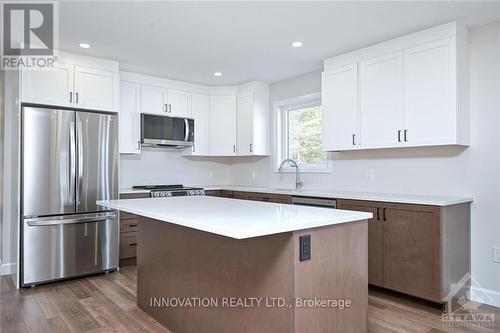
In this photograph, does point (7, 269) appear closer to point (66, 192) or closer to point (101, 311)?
point (66, 192)

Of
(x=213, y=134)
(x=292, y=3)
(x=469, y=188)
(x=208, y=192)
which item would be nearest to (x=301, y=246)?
(x=292, y=3)

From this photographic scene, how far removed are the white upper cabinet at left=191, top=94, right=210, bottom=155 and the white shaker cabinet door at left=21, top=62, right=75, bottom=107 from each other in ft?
5.86

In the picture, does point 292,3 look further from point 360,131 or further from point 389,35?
point 360,131

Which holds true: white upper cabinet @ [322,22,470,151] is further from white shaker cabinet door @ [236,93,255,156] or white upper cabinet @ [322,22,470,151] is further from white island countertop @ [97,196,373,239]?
white island countertop @ [97,196,373,239]

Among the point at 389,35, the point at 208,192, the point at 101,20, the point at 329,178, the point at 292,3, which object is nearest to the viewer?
the point at 292,3

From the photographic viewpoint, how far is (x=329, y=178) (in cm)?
423

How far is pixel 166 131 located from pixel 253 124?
4.06ft

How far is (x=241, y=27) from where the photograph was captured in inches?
118

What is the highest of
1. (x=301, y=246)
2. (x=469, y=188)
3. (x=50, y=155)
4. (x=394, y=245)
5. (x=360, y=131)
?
(x=360, y=131)

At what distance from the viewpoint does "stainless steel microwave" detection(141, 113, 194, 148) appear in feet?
14.6

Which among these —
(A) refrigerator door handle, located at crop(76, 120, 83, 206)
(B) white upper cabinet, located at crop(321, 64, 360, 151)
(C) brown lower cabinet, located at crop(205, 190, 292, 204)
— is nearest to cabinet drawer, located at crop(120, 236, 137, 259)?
(A) refrigerator door handle, located at crop(76, 120, 83, 206)

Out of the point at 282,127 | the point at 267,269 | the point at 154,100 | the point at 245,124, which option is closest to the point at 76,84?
the point at 154,100

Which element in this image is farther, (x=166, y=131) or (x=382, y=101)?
(x=166, y=131)

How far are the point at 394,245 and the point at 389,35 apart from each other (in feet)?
6.36
